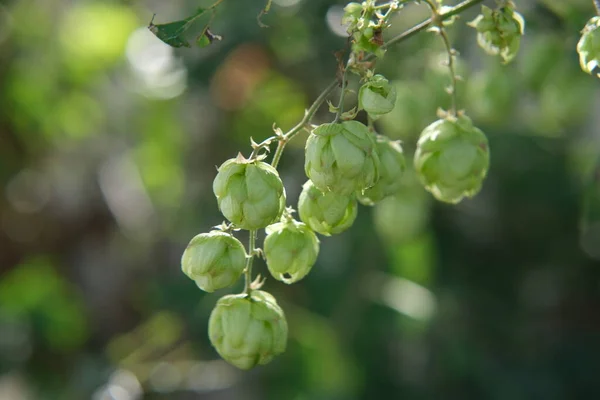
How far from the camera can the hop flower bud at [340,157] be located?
3.48 ft

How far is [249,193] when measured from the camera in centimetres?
107

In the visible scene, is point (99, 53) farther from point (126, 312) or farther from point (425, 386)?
point (425, 386)

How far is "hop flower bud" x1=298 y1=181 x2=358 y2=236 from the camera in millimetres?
1174

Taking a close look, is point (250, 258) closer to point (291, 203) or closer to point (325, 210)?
point (325, 210)

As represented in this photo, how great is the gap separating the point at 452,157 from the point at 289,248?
312mm

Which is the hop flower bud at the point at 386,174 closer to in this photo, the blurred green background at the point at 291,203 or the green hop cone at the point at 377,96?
the green hop cone at the point at 377,96

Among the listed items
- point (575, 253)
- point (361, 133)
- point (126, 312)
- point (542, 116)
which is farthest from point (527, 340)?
point (361, 133)

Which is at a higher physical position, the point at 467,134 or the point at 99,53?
the point at 467,134

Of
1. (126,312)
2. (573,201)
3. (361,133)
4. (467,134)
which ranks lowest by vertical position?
(126,312)

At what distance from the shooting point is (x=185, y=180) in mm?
3107

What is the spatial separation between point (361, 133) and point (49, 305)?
204 centimetres

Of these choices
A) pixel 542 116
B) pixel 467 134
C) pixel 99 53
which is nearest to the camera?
pixel 467 134

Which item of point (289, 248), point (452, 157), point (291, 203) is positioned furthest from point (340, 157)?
point (291, 203)

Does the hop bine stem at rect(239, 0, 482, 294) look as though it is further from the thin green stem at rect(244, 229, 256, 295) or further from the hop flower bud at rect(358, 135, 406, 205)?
the hop flower bud at rect(358, 135, 406, 205)
